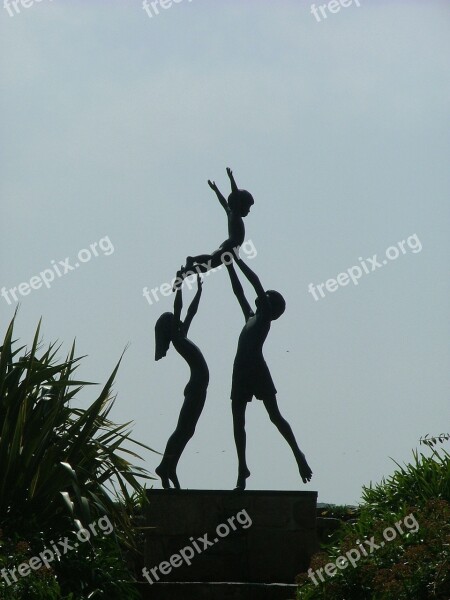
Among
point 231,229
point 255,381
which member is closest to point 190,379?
point 255,381

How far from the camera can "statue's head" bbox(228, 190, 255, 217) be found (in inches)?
440

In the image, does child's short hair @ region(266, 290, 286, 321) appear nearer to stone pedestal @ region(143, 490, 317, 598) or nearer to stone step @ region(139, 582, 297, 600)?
stone pedestal @ region(143, 490, 317, 598)

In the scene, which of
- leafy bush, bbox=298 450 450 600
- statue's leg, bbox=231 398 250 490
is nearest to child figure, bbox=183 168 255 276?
statue's leg, bbox=231 398 250 490

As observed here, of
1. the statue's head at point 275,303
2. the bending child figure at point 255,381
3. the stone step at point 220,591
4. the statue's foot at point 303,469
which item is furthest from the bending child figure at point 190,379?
the stone step at point 220,591

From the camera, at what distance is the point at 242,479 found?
34.1ft

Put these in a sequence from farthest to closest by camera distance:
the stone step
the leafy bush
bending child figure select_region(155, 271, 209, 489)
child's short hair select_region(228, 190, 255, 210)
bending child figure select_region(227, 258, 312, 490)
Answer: child's short hair select_region(228, 190, 255, 210) < bending child figure select_region(155, 271, 209, 489) < bending child figure select_region(227, 258, 312, 490) < the stone step < the leafy bush

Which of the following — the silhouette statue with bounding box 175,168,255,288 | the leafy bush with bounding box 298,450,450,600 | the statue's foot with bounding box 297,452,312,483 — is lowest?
the leafy bush with bounding box 298,450,450,600

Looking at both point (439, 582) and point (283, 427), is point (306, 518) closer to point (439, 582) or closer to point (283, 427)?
point (283, 427)

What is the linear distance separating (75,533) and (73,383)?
126 centimetres

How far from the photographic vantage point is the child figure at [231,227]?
36.1ft

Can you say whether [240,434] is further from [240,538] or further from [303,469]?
[240,538]

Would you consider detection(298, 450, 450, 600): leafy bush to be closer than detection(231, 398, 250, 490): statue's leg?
Yes

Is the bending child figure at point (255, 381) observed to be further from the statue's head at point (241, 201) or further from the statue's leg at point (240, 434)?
the statue's head at point (241, 201)

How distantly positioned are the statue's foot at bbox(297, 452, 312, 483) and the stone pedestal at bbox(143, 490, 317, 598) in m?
0.30
